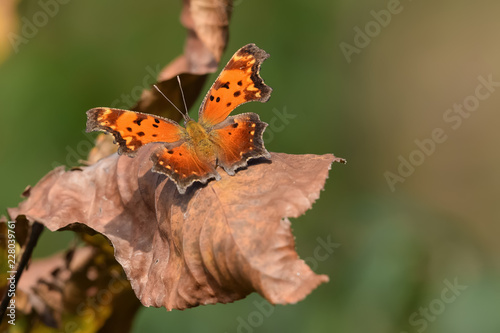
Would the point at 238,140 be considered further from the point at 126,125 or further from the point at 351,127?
the point at 351,127

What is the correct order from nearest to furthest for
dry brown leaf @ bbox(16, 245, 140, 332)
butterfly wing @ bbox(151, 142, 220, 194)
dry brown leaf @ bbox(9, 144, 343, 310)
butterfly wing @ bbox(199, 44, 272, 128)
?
1. dry brown leaf @ bbox(9, 144, 343, 310)
2. butterfly wing @ bbox(151, 142, 220, 194)
3. butterfly wing @ bbox(199, 44, 272, 128)
4. dry brown leaf @ bbox(16, 245, 140, 332)

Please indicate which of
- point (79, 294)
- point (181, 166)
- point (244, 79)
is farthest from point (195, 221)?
point (79, 294)

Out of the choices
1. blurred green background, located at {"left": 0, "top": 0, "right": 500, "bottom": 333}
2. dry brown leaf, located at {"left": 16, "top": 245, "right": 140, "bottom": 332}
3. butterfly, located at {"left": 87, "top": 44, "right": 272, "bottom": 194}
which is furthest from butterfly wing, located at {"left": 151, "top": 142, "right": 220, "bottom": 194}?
blurred green background, located at {"left": 0, "top": 0, "right": 500, "bottom": 333}

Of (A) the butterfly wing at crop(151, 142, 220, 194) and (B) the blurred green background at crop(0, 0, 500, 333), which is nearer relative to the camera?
(A) the butterfly wing at crop(151, 142, 220, 194)

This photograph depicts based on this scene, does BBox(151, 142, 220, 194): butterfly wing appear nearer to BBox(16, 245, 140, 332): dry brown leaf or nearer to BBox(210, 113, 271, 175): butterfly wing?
BBox(210, 113, 271, 175): butterfly wing

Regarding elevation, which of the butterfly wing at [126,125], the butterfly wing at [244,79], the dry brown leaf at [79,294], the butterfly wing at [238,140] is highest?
the butterfly wing at [244,79]

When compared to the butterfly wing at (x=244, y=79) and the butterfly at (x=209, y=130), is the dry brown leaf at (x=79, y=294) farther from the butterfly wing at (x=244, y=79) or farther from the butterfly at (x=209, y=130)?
the butterfly wing at (x=244, y=79)

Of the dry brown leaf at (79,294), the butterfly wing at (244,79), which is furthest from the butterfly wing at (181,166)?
the dry brown leaf at (79,294)

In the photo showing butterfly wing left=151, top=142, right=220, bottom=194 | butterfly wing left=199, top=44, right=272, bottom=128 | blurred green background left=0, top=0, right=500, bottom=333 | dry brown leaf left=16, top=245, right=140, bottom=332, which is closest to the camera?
butterfly wing left=151, top=142, right=220, bottom=194
